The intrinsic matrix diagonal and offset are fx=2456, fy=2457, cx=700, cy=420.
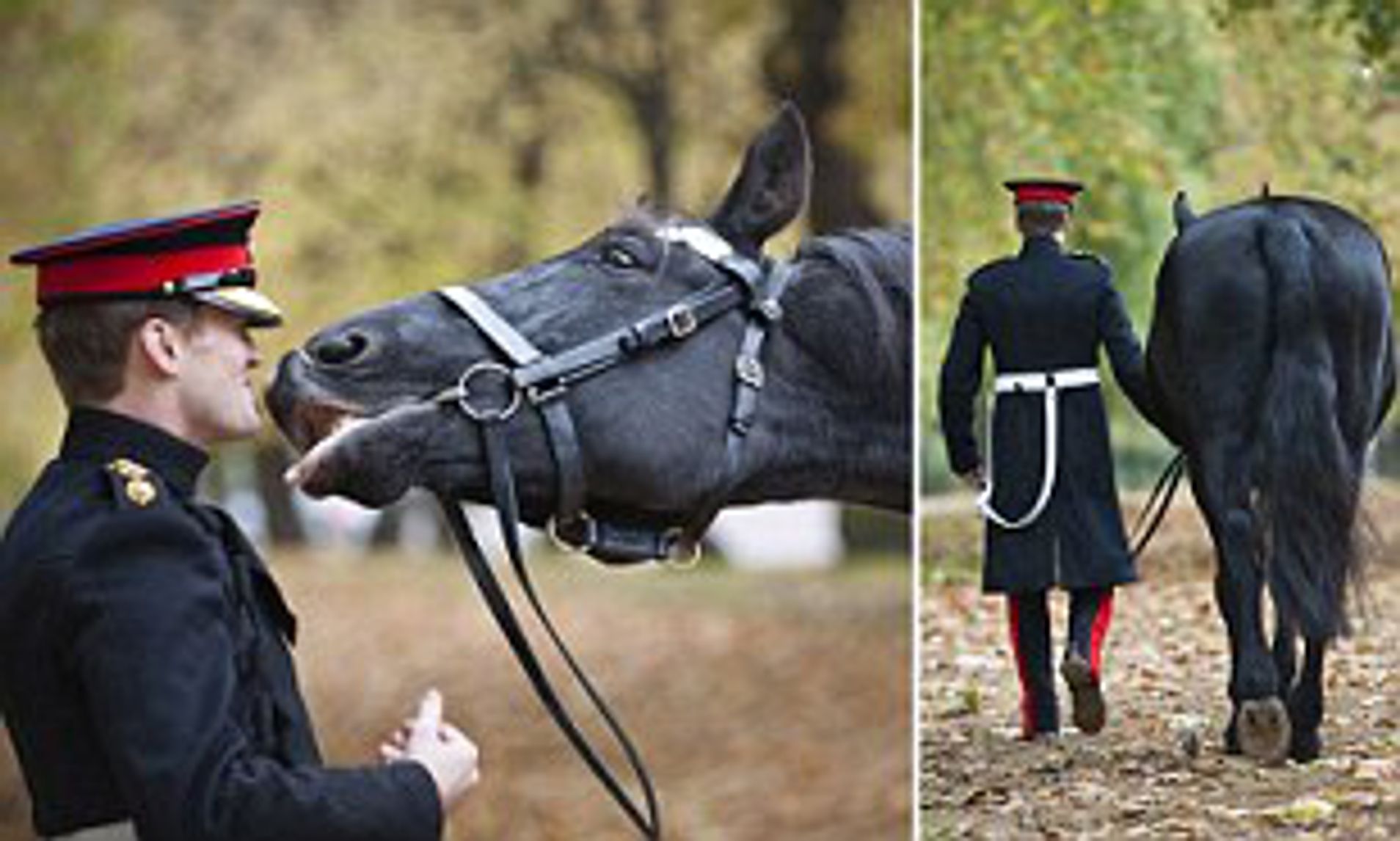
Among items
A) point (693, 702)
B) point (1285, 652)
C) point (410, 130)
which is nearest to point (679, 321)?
point (1285, 652)

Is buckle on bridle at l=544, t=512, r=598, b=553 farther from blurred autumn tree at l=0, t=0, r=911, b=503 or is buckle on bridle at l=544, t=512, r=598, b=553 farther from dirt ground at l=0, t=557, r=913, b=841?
blurred autumn tree at l=0, t=0, r=911, b=503

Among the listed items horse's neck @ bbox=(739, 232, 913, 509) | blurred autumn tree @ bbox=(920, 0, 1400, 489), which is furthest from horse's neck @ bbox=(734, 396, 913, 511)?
blurred autumn tree @ bbox=(920, 0, 1400, 489)

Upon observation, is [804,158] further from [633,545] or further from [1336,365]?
[1336,365]

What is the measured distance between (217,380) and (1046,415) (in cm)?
123

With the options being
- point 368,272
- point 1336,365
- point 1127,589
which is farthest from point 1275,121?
point 368,272

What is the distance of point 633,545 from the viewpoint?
8.50 ft

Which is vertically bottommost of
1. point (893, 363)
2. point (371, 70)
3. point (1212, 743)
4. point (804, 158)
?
point (1212, 743)

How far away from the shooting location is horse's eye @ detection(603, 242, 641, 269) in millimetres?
2570

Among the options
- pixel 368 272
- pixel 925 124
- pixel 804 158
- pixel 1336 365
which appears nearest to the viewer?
pixel 804 158

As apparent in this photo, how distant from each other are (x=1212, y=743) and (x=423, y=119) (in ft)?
23.3

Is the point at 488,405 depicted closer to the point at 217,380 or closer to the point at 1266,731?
the point at 217,380

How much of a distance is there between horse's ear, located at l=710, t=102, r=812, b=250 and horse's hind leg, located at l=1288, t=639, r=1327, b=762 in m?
0.84

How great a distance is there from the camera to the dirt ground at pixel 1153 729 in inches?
109

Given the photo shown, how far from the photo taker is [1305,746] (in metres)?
2.83
